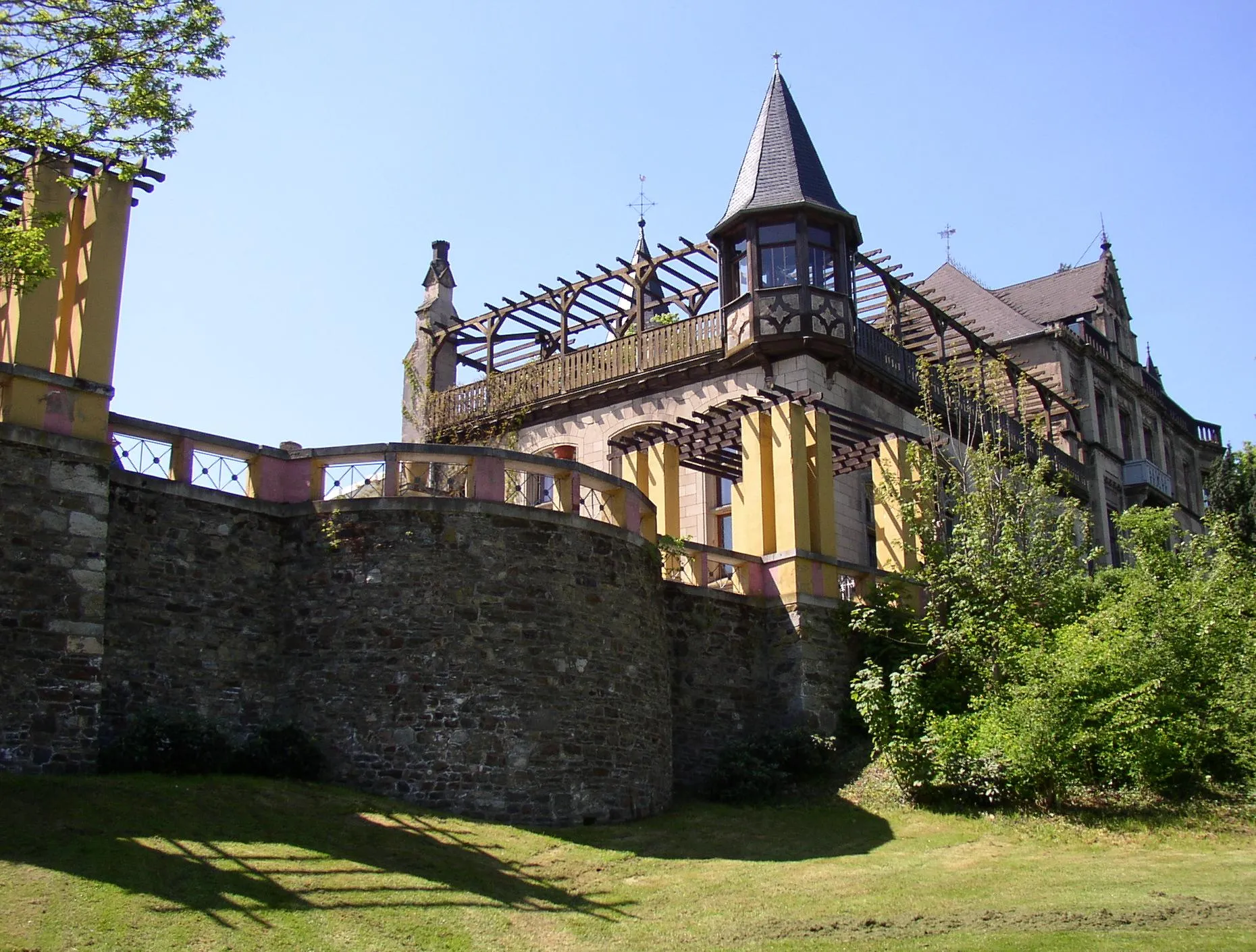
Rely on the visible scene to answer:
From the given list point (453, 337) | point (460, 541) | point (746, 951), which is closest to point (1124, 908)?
point (746, 951)

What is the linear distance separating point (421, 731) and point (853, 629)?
8.35m

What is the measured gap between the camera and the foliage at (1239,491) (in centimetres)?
2933

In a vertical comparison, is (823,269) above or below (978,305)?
below

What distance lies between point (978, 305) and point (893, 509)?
59.8 ft

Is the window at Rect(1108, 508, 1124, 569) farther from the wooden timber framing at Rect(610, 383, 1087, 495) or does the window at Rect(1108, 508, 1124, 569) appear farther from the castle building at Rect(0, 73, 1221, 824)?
the castle building at Rect(0, 73, 1221, 824)

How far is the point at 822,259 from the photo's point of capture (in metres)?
27.6

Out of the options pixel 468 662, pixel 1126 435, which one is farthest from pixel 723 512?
pixel 1126 435

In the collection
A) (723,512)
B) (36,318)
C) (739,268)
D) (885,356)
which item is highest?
(739,268)

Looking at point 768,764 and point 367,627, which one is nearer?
point 367,627

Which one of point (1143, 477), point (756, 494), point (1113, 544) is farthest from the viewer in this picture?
point (1143, 477)

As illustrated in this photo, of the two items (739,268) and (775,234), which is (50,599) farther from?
(775,234)

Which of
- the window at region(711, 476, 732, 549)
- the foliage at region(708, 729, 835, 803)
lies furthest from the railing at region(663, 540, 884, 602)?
the window at region(711, 476, 732, 549)

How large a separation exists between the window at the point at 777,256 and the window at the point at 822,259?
1.15 ft

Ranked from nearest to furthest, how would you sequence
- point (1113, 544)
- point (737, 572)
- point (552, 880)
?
point (552, 880)
point (737, 572)
point (1113, 544)
